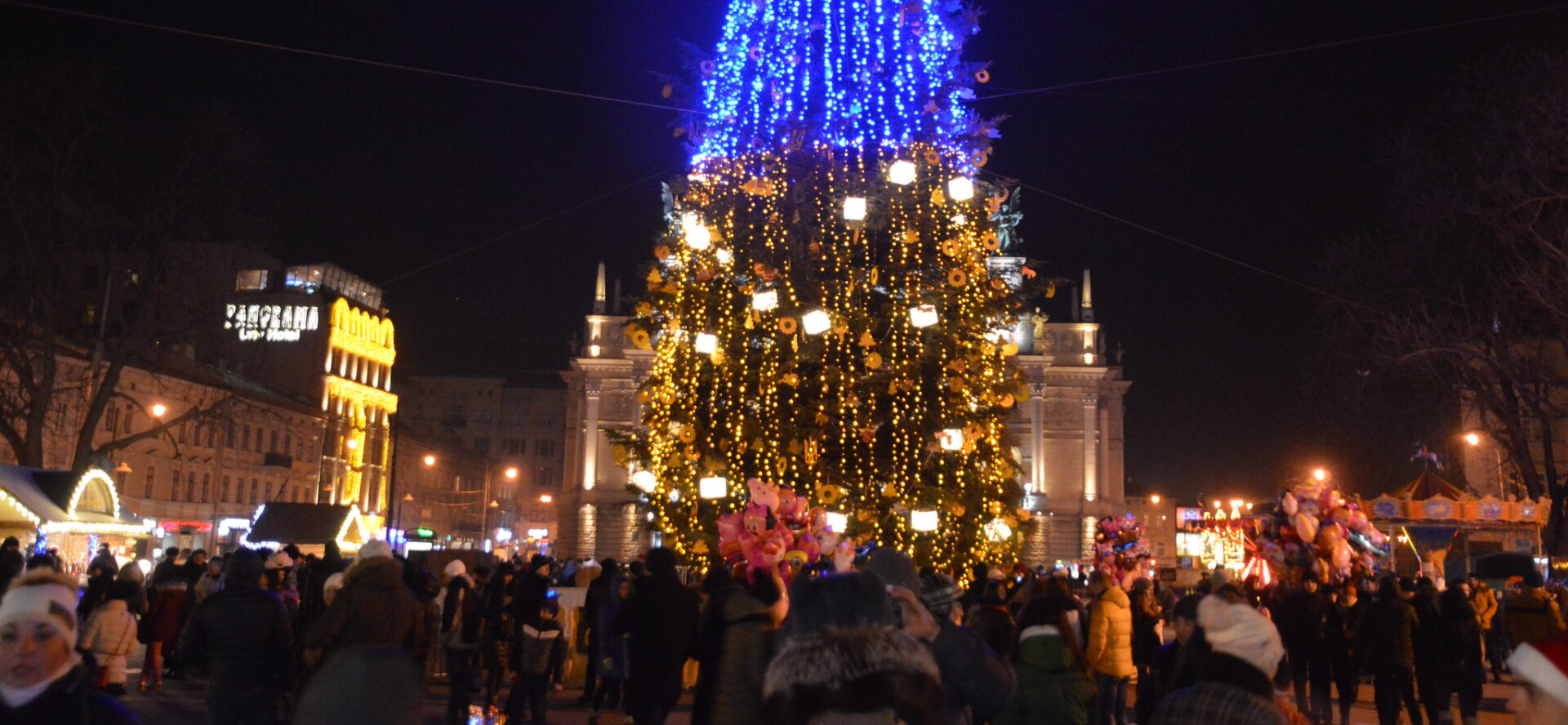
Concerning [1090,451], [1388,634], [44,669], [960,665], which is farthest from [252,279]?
[44,669]

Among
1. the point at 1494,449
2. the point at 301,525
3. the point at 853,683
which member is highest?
the point at 1494,449

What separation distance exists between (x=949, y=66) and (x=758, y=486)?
20.7ft

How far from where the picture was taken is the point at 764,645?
7113 millimetres

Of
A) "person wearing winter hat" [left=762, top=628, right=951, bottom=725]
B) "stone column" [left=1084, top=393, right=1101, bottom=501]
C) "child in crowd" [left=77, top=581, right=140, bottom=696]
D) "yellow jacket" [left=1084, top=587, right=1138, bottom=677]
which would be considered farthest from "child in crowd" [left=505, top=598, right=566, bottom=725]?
"stone column" [left=1084, top=393, right=1101, bottom=501]

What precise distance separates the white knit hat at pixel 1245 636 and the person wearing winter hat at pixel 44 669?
343 centimetres

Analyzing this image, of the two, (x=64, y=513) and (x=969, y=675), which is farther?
(x=64, y=513)

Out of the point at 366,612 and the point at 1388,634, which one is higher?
the point at 366,612

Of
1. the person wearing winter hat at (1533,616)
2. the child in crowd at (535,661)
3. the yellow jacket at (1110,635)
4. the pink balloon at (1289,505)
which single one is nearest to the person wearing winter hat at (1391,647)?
the person wearing winter hat at (1533,616)

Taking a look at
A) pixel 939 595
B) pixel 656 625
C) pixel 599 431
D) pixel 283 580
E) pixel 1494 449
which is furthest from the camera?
pixel 599 431

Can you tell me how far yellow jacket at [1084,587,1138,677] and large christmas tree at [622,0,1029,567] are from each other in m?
4.86

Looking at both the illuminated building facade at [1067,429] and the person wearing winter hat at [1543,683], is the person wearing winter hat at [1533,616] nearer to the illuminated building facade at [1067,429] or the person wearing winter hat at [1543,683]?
the person wearing winter hat at [1543,683]

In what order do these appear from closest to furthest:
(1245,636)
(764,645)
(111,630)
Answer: (1245,636) → (764,645) → (111,630)

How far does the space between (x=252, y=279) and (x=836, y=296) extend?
214ft

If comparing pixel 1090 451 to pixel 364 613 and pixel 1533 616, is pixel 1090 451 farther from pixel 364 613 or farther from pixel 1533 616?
pixel 364 613
